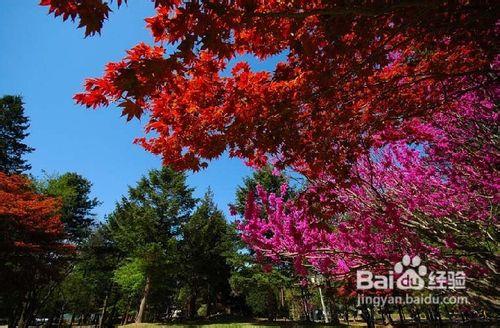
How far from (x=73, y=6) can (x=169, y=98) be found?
225 centimetres

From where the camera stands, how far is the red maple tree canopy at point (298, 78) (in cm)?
336

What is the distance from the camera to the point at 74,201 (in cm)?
3131

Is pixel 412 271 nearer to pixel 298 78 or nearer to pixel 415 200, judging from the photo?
pixel 415 200

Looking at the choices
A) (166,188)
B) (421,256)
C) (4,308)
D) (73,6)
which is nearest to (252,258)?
(166,188)

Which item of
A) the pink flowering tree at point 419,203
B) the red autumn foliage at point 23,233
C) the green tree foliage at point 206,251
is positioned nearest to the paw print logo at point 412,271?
the pink flowering tree at point 419,203

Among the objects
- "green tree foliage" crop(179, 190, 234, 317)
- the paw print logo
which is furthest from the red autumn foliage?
the paw print logo

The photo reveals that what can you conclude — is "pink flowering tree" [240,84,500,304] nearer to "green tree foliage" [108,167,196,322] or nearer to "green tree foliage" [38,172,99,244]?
"green tree foliage" [108,167,196,322]

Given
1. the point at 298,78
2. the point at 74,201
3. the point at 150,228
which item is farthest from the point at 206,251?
the point at 298,78

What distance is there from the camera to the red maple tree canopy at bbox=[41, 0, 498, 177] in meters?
3.36

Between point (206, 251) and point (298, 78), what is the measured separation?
27601 mm

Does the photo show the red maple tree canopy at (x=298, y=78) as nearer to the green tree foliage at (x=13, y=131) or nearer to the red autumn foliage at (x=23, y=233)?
the red autumn foliage at (x=23, y=233)

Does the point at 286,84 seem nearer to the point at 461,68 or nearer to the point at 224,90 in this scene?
the point at 224,90

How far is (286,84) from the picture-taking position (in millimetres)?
4551

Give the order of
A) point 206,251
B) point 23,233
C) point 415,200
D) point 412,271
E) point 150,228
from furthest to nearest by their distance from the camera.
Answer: point 206,251 < point 150,228 < point 23,233 < point 415,200 < point 412,271
